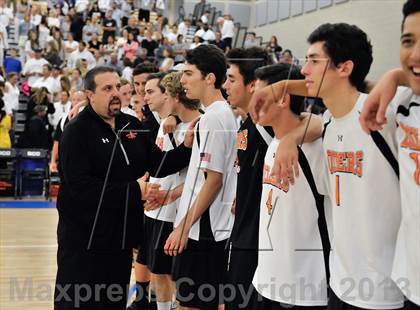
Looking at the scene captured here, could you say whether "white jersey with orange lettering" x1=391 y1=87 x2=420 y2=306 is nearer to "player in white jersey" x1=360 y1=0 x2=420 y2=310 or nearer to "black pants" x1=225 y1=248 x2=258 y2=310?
"player in white jersey" x1=360 y1=0 x2=420 y2=310

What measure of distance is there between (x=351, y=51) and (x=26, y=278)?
485 cm

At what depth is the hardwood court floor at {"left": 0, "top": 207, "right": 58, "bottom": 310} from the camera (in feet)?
18.2

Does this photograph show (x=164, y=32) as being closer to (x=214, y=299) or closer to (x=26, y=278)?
(x=26, y=278)

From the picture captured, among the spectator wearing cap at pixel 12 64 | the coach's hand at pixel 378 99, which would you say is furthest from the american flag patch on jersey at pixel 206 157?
the spectator wearing cap at pixel 12 64

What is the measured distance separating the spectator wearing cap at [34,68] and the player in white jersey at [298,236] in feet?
44.7

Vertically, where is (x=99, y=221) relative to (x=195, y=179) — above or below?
below

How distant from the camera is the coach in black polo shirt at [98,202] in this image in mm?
3506

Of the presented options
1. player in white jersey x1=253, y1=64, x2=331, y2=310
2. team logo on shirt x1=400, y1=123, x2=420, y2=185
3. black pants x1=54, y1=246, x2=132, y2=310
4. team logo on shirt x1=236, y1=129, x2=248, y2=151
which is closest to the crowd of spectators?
black pants x1=54, y1=246, x2=132, y2=310

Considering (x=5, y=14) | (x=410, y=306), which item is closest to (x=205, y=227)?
(x=410, y=306)

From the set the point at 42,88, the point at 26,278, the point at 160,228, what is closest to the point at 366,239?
the point at 160,228

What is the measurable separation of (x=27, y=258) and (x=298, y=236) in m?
5.29

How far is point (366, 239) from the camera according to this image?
2270 mm

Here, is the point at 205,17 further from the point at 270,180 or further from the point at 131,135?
the point at 270,180

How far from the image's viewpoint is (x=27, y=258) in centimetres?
725
